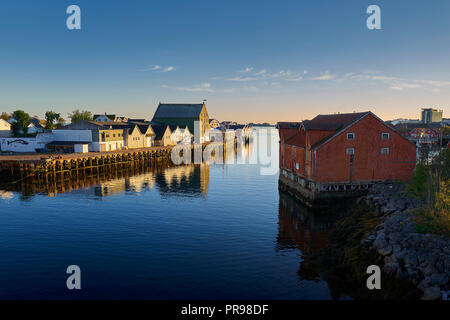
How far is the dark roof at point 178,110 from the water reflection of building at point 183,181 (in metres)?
61.7

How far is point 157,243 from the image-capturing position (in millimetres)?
25953

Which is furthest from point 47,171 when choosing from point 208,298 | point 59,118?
point 59,118

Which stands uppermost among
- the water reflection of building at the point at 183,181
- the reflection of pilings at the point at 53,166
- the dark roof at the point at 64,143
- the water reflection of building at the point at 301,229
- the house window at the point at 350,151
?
the dark roof at the point at 64,143

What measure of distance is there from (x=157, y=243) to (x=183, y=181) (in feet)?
102

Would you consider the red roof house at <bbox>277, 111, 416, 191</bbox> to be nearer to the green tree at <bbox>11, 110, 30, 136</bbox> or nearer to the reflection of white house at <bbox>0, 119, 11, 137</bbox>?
the green tree at <bbox>11, 110, 30, 136</bbox>

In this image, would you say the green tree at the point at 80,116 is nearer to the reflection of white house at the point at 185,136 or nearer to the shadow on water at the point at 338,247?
the reflection of white house at the point at 185,136

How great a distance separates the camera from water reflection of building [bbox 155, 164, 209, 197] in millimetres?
46900

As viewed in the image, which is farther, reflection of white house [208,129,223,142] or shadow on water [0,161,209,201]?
reflection of white house [208,129,223,142]

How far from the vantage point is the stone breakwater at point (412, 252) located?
16.4 meters

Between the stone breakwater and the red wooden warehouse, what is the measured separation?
9765 mm

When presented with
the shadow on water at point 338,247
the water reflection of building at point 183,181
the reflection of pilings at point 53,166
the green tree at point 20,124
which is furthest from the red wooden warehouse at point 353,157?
the green tree at point 20,124

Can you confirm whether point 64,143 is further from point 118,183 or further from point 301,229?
point 301,229

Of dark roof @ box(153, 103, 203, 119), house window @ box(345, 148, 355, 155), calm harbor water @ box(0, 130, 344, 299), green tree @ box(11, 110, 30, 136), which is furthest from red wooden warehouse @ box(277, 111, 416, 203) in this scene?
dark roof @ box(153, 103, 203, 119)
